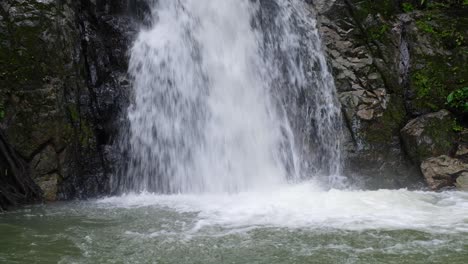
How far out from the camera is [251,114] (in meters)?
9.54

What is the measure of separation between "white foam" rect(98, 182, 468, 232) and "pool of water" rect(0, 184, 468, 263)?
0.05 ft

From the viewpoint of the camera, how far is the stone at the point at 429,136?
8.66 metres

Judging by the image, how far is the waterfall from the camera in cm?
884

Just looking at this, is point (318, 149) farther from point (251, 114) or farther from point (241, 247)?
point (241, 247)

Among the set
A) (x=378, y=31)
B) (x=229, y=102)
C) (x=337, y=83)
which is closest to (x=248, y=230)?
(x=229, y=102)

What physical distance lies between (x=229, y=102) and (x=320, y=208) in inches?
153

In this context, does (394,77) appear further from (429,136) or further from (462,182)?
(462,182)

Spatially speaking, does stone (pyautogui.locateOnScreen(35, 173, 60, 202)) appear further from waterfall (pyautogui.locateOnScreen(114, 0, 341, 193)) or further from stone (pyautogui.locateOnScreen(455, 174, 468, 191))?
stone (pyautogui.locateOnScreen(455, 174, 468, 191))

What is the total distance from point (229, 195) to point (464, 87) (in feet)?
17.1

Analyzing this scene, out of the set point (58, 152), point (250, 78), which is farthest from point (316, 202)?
point (58, 152)

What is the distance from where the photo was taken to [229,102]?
955 cm

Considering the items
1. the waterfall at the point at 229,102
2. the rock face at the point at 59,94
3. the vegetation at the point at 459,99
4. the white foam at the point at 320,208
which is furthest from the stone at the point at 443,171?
the rock face at the point at 59,94

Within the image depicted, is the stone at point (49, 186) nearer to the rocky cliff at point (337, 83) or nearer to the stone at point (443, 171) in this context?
the rocky cliff at point (337, 83)

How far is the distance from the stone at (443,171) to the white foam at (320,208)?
57 cm
